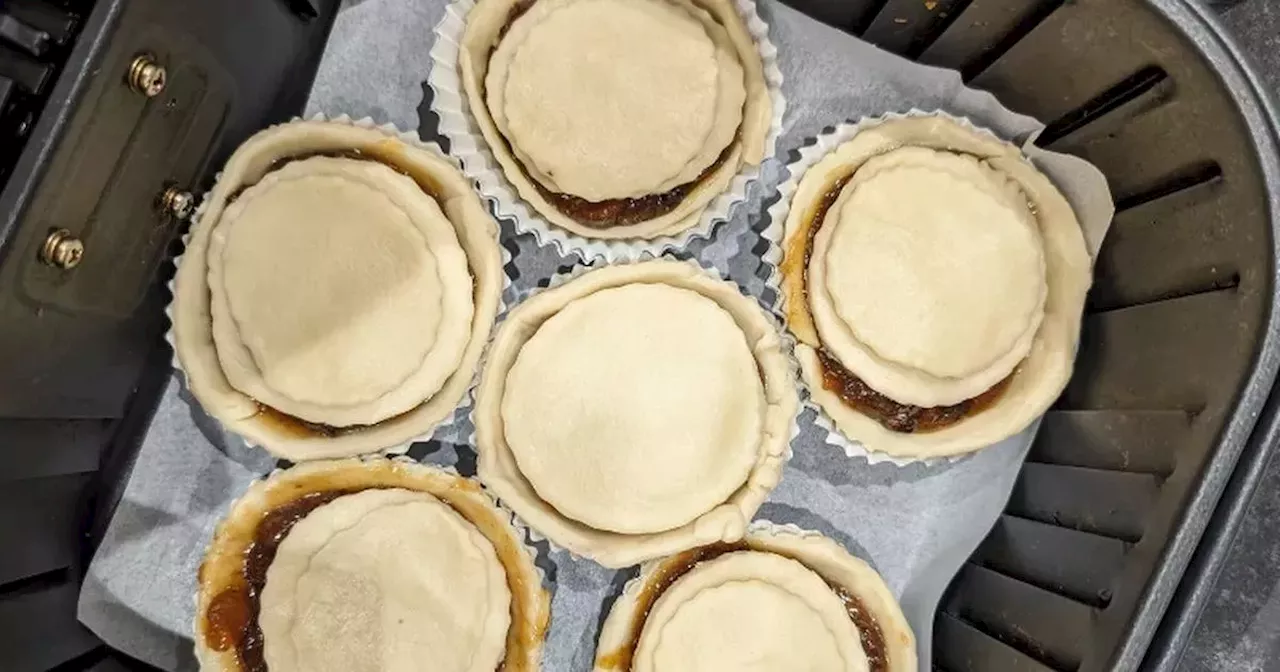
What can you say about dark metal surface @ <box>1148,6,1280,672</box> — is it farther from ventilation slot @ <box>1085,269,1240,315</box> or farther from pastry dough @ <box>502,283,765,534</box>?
pastry dough @ <box>502,283,765,534</box>

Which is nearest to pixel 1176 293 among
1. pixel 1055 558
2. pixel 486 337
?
pixel 1055 558

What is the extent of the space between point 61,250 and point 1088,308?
1.80 meters

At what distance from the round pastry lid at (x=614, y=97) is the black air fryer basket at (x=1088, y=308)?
1.31 ft

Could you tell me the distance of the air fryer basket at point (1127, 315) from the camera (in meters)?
1.62

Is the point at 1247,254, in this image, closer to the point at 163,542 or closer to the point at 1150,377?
the point at 1150,377

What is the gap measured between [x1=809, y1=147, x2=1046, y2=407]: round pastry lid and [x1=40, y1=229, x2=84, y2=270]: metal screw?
121 centimetres

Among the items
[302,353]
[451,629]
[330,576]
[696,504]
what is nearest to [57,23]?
[302,353]

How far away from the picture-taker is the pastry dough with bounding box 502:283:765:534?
183 cm

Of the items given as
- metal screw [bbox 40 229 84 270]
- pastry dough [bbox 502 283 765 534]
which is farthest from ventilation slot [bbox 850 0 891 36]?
metal screw [bbox 40 229 84 270]

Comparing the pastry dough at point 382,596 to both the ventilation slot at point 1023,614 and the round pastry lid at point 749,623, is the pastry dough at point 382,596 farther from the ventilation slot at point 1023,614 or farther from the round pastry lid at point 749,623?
the ventilation slot at point 1023,614

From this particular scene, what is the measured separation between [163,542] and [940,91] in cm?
174

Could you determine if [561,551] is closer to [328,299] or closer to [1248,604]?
[328,299]

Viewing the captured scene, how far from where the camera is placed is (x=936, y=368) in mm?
1857

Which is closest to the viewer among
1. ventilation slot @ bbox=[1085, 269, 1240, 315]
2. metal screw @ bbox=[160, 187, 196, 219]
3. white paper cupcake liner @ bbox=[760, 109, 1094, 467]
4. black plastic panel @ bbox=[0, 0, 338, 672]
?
black plastic panel @ bbox=[0, 0, 338, 672]
